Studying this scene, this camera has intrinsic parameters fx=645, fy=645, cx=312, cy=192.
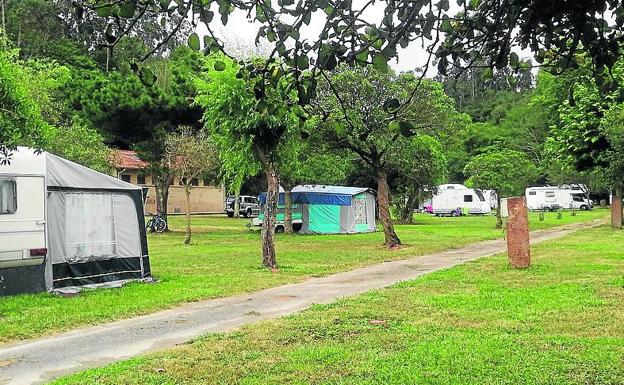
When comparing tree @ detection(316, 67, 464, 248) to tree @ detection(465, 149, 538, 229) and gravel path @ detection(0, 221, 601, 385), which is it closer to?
gravel path @ detection(0, 221, 601, 385)

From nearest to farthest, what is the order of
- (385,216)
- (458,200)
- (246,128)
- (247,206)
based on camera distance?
1. (246,128)
2. (385,216)
3. (247,206)
4. (458,200)

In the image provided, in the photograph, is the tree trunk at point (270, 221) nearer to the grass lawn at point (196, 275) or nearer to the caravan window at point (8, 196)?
the grass lawn at point (196, 275)

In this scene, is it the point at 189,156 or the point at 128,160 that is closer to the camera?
the point at 189,156

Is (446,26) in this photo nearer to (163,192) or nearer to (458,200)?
(163,192)

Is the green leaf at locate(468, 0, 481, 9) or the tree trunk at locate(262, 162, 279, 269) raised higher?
the green leaf at locate(468, 0, 481, 9)

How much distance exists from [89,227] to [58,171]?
1.16 metres

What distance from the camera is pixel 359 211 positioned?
A: 101ft

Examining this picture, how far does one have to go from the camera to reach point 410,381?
16.6ft

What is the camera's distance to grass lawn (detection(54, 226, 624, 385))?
5.23m

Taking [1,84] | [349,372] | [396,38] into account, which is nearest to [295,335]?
[349,372]

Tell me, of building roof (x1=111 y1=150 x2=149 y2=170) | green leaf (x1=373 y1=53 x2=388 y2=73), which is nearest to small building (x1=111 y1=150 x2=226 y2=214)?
building roof (x1=111 y1=150 x2=149 y2=170)

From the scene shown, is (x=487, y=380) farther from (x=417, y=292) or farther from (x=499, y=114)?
(x=499, y=114)

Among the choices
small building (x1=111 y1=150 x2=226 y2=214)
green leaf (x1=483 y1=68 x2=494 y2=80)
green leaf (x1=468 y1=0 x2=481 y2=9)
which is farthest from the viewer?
small building (x1=111 y1=150 x2=226 y2=214)

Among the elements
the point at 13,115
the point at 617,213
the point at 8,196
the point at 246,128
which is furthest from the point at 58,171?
the point at 617,213
